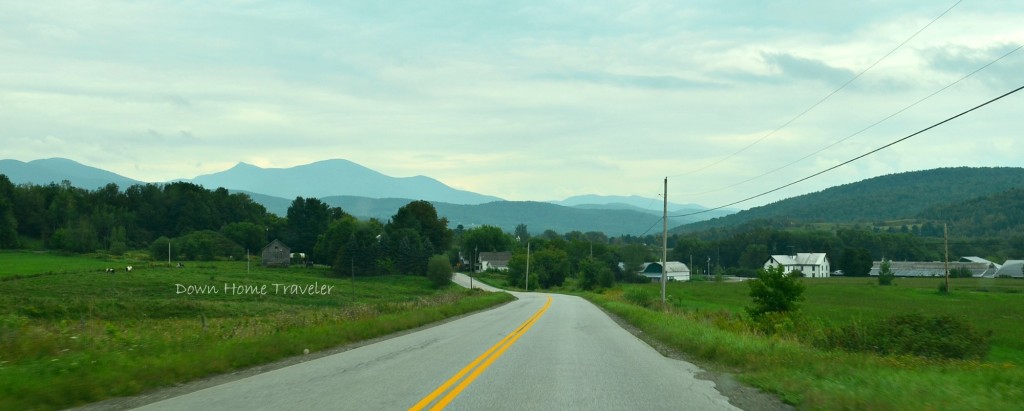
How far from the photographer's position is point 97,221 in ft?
404

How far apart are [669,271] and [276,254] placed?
74880mm

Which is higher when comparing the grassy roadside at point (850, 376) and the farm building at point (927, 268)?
the farm building at point (927, 268)

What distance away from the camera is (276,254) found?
122m

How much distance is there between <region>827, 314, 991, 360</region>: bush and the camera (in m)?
21.7

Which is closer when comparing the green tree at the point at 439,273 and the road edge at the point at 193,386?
the road edge at the point at 193,386

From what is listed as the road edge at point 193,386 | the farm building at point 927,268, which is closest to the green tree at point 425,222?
the farm building at point 927,268

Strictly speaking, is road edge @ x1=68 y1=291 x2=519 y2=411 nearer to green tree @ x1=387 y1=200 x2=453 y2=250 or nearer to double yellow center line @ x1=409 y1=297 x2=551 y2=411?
double yellow center line @ x1=409 y1=297 x2=551 y2=411

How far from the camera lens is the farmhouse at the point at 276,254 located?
393 feet

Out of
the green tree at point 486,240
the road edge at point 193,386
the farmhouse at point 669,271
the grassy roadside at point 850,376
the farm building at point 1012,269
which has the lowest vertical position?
the road edge at point 193,386

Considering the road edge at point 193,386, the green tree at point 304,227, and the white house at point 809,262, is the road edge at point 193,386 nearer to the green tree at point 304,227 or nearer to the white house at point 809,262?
the green tree at point 304,227

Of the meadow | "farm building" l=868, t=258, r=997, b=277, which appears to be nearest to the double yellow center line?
the meadow

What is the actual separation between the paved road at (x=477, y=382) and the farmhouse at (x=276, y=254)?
10626 centimetres

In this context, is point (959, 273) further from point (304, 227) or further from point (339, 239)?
point (304, 227)

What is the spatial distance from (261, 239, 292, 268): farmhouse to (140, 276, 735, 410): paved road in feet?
349
